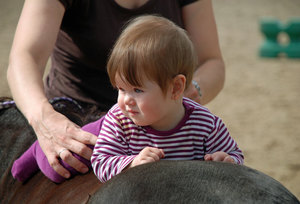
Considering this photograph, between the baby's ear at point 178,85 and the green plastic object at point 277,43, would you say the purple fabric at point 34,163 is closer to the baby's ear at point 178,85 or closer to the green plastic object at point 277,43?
the baby's ear at point 178,85

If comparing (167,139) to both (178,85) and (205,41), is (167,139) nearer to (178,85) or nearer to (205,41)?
(178,85)

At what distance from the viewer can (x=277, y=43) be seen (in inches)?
245

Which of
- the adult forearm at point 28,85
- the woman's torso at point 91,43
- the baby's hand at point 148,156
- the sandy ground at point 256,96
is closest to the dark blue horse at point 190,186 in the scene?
the baby's hand at point 148,156

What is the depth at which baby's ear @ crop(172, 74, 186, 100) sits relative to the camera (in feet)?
3.99

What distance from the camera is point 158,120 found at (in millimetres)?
1277

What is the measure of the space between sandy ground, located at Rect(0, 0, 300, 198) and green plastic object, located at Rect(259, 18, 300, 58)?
0.10 metres

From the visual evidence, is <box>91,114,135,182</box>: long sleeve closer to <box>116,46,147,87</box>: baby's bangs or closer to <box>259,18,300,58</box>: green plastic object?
<box>116,46,147,87</box>: baby's bangs

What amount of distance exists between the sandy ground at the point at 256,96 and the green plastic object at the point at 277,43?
0.10m

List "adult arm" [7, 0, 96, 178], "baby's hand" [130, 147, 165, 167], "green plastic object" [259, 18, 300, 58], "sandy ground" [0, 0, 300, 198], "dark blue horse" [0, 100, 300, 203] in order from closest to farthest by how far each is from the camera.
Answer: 1. "dark blue horse" [0, 100, 300, 203]
2. "baby's hand" [130, 147, 165, 167]
3. "adult arm" [7, 0, 96, 178]
4. "sandy ground" [0, 0, 300, 198]
5. "green plastic object" [259, 18, 300, 58]

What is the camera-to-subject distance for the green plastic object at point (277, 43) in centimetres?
609

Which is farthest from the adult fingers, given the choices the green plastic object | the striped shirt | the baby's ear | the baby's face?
the green plastic object

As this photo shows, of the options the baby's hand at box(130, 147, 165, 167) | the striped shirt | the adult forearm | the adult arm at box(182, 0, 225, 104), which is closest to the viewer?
the baby's hand at box(130, 147, 165, 167)

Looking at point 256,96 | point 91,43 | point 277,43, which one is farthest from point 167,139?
point 277,43

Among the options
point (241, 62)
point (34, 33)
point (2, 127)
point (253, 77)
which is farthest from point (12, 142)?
point (241, 62)
